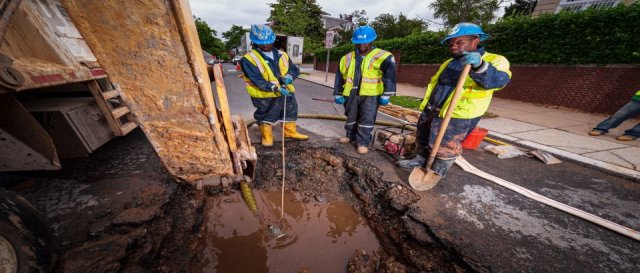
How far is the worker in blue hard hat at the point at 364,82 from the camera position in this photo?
3113 mm

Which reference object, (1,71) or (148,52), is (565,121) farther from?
(1,71)

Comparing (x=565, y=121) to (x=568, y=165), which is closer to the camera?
(x=568, y=165)

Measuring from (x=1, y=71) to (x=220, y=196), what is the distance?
1.86m

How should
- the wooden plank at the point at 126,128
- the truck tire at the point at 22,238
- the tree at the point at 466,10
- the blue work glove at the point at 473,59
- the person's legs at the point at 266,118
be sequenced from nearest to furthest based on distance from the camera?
the truck tire at the point at 22,238
the blue work glove at the point at 473,59
the wooden plank at the point at 126,128
the person's legs at the point at 266,118
the tree at the point at 466,10

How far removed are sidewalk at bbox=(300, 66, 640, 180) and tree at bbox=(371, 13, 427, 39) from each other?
25.5 m

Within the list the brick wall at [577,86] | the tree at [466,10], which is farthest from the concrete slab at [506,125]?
the tree at [466,10]

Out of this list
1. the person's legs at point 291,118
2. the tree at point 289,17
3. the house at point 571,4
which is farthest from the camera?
the tree at point 289,17

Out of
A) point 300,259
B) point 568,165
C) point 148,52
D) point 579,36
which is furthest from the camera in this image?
point 579,36

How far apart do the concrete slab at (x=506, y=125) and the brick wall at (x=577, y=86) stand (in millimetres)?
3342

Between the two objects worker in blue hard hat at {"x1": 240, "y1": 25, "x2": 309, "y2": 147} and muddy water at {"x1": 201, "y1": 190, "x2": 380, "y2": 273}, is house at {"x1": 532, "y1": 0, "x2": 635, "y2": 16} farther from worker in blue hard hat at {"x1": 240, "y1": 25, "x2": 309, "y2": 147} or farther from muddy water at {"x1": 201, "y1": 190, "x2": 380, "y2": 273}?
muddy water at {"x1": 201, "y1": 190, "x2": 380, "y2": 273}

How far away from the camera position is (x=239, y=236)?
202 cm

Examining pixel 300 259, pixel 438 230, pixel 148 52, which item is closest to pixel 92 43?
pixel 148 52

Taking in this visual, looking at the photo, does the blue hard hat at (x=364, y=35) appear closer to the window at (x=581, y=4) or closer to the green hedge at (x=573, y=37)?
the green hedge at (x=573, y=37)

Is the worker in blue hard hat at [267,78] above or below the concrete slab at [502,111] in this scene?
above
